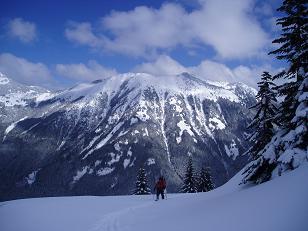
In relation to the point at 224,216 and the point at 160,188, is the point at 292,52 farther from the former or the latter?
the point at 160,188

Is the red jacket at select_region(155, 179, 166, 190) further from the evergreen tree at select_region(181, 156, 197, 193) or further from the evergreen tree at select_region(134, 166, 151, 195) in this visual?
the evergreen tree at select_region(134, 166, 151, 195)

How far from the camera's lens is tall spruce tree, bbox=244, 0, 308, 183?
14102mm

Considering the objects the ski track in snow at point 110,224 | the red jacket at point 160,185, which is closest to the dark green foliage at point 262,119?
the red jacket at point 160,185

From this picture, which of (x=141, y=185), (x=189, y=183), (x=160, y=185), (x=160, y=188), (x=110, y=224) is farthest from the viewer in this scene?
(x=141, y=185)

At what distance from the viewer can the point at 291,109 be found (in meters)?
16.2

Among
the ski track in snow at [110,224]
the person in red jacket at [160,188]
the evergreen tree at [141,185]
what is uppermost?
the evergreen tree at [141,185]

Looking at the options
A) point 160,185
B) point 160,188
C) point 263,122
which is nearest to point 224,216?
point 263,122

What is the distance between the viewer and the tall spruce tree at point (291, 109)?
46.3ft

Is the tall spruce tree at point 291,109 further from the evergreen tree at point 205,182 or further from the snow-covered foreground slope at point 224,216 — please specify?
the evergreen tree at point 205,182

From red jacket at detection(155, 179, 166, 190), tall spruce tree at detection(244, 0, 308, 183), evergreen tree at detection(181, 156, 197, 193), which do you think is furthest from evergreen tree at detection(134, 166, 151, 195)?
tall spruce tree at detection(244, 0, 308, 183)

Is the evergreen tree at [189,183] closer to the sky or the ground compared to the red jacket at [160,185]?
closer to the sky

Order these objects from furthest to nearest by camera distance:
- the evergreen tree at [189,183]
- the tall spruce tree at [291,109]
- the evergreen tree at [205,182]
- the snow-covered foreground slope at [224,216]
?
the evergreen tree at [189,183], the evergreen tree at [205,182], the tall spruce tree at [291,109], the snow-covered foreground slope at [224,216]

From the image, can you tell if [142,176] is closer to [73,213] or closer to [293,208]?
[73,213]

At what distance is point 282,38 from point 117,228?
1225 centimetres
